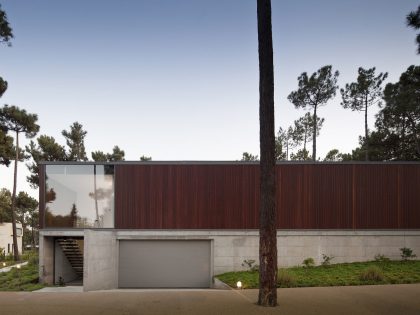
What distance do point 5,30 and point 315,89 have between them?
26.3 m

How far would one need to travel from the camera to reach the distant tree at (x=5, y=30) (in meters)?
21.5

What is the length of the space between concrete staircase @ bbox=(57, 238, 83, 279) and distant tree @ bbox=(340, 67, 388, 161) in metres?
→ 26.4

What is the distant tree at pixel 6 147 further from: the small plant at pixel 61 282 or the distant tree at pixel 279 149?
the distant tree at pixel 279 149

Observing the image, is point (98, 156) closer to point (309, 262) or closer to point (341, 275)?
point (309, 262)

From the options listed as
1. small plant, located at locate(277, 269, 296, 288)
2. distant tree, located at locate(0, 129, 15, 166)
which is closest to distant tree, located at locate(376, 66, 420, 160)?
small plant, located at locate(277, 269, 296, 288)

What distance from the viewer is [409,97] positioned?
3247 cm

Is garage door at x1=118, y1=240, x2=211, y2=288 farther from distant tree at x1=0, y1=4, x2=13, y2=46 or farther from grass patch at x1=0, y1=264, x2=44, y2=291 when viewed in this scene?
distant tree at x1=0, y1=4, x2=13, y2=46

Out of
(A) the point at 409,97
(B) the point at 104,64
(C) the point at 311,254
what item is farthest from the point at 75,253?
(A) the point at 409,97

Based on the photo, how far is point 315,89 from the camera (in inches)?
1487

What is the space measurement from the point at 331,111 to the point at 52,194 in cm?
2983

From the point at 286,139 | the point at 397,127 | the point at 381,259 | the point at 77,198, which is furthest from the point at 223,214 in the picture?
the point at 286,139

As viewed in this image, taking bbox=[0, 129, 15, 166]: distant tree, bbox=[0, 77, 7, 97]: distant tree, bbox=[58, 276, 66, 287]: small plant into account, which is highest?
bbox=[0, 77, 7, 97]: distant tree

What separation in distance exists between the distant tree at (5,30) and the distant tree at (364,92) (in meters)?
27.1

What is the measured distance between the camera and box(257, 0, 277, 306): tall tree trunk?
1024cm
